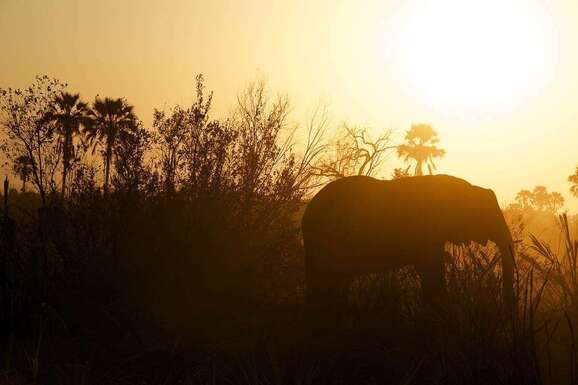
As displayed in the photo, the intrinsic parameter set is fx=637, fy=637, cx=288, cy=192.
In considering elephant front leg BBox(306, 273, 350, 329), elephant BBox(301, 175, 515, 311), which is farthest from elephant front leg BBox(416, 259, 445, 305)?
elephant front leg BBox(306, 273, 350, 329)

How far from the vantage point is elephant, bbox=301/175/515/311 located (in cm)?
707

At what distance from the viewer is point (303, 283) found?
7.80m

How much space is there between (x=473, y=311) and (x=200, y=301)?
329 centimetres

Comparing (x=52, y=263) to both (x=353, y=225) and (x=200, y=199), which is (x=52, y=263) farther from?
(x=353, y=225)

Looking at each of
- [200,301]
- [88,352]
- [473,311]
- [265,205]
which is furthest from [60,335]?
[473,311]

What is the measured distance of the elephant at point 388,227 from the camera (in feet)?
23.2

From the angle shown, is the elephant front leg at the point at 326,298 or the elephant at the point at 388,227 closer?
the elephant front leg at the point at 326,298

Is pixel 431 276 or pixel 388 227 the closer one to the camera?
pixel 431 276

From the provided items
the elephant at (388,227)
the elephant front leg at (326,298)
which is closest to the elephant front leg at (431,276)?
the elephant at (388,227)

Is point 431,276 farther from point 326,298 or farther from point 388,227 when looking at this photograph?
point 326,298

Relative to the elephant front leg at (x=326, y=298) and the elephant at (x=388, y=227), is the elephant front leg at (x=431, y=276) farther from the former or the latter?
the elephant front leg at (x=326, y=298)

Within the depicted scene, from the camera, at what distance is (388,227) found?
7.29 meters

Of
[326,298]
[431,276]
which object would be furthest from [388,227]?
[326,298]

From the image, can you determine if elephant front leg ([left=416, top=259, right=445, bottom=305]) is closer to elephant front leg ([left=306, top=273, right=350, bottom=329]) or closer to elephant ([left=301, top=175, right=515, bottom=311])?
elephant ([left=301, top=175, right=515, bottom=311])
